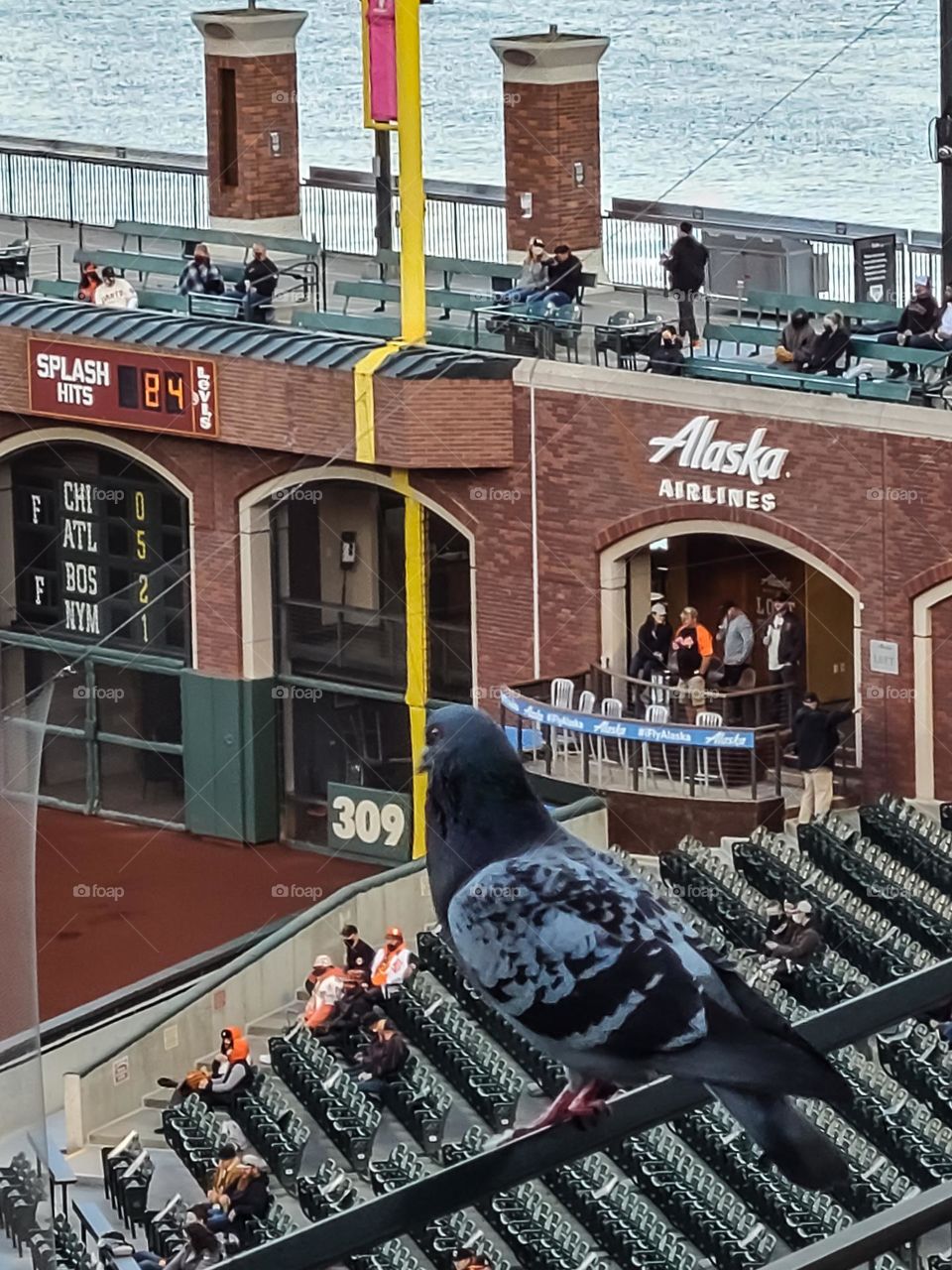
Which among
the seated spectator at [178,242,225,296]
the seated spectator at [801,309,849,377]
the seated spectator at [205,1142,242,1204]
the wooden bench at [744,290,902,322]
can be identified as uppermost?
the seated spectator at [178,242,225,296]

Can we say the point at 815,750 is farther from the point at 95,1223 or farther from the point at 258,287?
the point at 258,287

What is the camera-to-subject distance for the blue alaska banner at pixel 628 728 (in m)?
27.0

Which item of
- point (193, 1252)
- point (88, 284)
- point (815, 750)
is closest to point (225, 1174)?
point (193, 1252)

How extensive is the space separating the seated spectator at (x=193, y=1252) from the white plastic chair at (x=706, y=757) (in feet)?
32.6

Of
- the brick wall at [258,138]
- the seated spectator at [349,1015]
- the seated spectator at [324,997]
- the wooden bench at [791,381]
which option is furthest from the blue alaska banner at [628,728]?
the brick wall at [258,138]

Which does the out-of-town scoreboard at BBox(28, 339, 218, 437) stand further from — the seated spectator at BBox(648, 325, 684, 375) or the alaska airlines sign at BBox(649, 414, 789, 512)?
the alaska airlines sign at BBox(649, 414, 789, 512)

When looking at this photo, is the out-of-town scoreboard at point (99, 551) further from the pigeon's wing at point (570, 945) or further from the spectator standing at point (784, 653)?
the pigeon's wing at point (570, 945)

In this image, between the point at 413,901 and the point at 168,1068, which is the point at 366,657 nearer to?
the point at 413,901

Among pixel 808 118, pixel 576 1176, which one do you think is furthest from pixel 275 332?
pixel 808 118

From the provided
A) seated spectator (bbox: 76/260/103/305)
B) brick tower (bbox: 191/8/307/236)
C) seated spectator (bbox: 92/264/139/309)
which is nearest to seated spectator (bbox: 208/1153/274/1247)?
seated spectator (bbox: 92/264/139/309)

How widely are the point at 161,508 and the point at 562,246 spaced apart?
6.29m

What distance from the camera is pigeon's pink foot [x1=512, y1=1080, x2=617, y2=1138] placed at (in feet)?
12.8

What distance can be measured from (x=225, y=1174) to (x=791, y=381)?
11397 mm

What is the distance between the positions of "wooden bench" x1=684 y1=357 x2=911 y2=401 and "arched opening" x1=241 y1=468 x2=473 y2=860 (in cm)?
387
